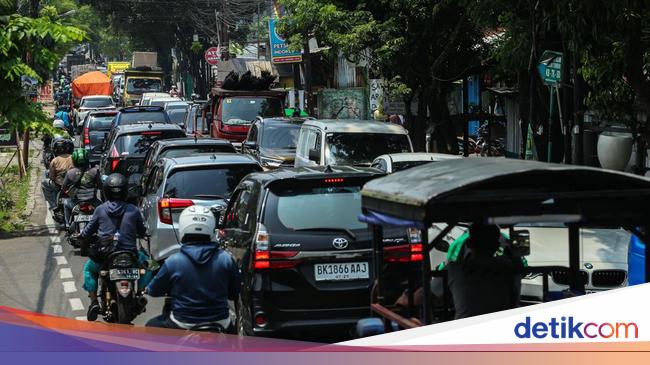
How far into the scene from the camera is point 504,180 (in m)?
4.87

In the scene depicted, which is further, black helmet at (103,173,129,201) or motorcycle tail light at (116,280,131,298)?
black helmet at (103,173,129,201)

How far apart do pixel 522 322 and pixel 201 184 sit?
8.23m

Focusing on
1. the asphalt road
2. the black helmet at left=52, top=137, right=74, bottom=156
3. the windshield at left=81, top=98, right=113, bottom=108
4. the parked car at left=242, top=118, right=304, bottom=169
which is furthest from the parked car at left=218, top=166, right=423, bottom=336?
the windshield at left=81, top=98, right=113, bottom=108

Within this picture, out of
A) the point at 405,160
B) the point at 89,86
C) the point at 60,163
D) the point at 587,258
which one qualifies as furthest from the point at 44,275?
the point at 89,86

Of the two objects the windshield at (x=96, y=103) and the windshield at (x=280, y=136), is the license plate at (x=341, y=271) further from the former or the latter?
the windshield at (x=96, y=103)

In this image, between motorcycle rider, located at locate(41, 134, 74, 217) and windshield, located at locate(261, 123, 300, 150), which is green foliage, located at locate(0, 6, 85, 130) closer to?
motorcycle rider, located at locate(41, 134, 74, 217)

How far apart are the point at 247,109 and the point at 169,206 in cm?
1384

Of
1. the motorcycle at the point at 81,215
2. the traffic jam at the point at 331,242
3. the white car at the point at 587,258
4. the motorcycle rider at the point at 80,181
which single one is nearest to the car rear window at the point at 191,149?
the traffic jam at the point at 331,242

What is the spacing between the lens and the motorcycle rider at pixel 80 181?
14883mm

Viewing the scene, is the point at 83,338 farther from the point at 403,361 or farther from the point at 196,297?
the point at 403,361

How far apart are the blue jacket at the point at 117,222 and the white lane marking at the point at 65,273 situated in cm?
389

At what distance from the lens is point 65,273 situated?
13805mm

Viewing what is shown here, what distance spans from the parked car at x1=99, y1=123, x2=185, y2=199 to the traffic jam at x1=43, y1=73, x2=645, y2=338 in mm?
2970

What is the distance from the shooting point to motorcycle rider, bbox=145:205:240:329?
6.68 metres
